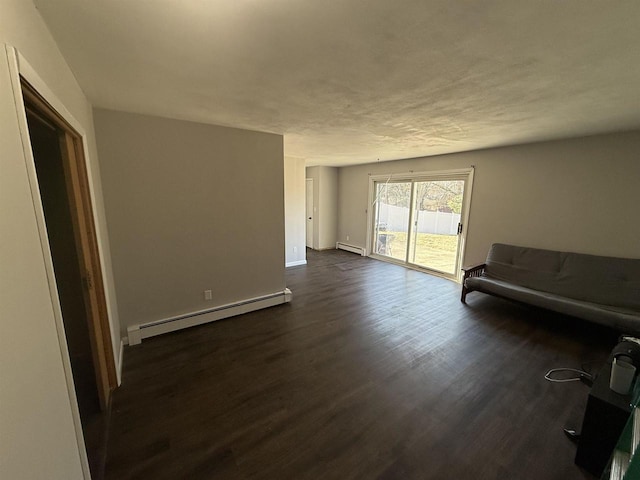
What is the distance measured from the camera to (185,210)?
9.00ft

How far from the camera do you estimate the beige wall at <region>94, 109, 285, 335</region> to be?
2.43 m

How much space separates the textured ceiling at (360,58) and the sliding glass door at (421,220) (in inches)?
89.1

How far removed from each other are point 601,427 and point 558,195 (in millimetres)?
2990

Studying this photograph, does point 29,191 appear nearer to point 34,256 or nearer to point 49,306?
point 34,256

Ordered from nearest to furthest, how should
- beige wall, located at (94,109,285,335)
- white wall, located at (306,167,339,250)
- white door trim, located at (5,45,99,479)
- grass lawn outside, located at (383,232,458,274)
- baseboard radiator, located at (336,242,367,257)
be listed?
1. white door trim, located at (5,45,99,479)
2. beige wall, located at (94,109,285,335)
3. grass lawn outside, located at (383,232,458,274)
4. baseboard radiator, located at (336,242,367,257)
5. white wall, located at (306,167,339,250)

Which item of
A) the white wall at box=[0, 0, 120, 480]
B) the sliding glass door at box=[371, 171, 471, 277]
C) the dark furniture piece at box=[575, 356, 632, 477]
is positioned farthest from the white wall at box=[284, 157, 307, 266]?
the dark furniture piece at box=[575, 356, 632, 477]

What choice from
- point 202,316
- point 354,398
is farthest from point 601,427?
point 202,316

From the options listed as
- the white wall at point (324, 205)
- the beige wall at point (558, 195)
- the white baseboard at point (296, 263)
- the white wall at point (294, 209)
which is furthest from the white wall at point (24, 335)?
the white wall at point (324, 205)

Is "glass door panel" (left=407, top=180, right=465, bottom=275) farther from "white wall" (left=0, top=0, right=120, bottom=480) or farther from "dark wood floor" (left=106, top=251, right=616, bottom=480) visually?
"white wall" (left=0, top=0, right=120, bottom=480)

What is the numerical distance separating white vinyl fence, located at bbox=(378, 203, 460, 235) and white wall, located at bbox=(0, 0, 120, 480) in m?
5.17

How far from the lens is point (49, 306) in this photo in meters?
0.88

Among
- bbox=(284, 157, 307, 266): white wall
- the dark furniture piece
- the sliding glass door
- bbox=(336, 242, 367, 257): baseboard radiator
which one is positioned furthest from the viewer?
bbox=(336, 242, 367, 257): baseboard radiator

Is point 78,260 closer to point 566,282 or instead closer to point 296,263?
point 296,263

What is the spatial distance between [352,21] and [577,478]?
2.70m
